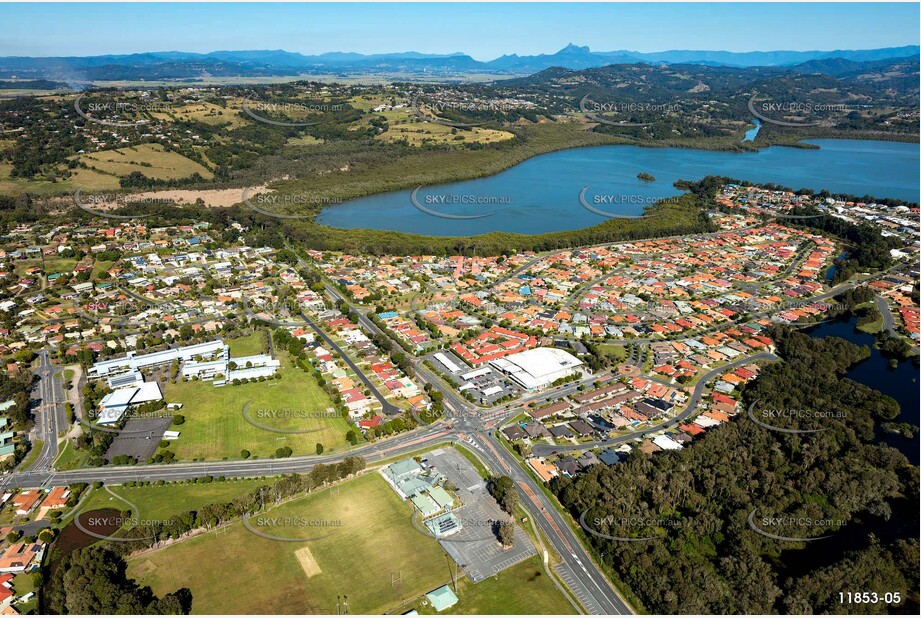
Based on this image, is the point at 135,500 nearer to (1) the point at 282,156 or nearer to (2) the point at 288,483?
(2) the point at 288,483
